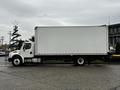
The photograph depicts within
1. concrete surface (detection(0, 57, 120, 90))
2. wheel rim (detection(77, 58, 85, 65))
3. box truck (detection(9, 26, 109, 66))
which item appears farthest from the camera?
wheel rim (detection(77, 58, 85, 65))

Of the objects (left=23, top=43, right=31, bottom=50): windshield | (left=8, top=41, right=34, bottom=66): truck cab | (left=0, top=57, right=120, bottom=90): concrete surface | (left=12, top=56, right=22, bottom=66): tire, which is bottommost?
(left=0, top=57, right=120, bottom=90): concrete surface

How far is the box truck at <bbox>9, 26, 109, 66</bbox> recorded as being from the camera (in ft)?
57.0

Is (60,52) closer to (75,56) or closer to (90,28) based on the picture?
(75,56)

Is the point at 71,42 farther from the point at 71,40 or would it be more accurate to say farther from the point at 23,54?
the point at 23,54

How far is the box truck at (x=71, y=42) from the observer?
57.0 feet

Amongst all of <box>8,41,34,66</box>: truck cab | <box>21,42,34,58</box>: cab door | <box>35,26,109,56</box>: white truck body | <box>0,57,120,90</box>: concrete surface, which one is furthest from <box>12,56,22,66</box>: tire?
<box>0,57,120,90</box>: concrete surface

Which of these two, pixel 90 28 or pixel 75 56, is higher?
pixel 90 28

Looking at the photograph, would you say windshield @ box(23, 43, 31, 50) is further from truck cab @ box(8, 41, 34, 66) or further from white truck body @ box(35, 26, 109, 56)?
white truck body @ box(35, 26, 109, 56)

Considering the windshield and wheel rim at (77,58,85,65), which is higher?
the windshield

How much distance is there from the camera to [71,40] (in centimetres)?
1747

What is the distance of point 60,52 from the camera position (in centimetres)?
1742

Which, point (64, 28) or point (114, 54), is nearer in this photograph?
point (64, 28)

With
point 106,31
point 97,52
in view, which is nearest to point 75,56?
point 97,52

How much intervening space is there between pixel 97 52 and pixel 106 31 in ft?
7.06
